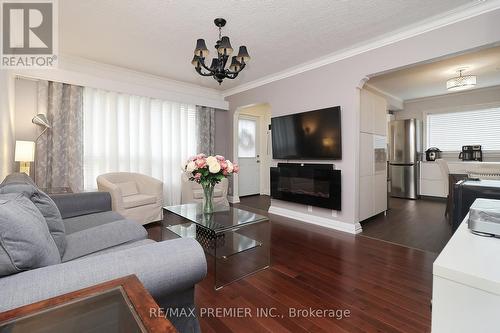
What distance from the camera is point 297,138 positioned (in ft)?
13.1

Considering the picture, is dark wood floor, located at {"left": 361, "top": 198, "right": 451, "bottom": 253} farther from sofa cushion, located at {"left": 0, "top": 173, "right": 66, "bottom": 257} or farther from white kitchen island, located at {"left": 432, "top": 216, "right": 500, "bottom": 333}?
sofa cushion, located at {"left": 0, "top": 173, "right": 66, "bottom": 257}

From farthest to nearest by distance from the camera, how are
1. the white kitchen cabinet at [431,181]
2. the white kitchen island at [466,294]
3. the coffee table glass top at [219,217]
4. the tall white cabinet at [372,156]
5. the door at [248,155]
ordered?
1. the door at [248,155]
2. the white kitchen cabinet at [431,181]
3. the tall white cabinet at [372,156]
4. the coffee table glass top at [219,217]
5. the white kitchen island at [466,294]

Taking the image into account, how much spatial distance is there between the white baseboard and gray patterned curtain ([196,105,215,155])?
192cm

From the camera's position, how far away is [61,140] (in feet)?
11.4

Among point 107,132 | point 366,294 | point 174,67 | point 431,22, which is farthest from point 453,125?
point 107,132

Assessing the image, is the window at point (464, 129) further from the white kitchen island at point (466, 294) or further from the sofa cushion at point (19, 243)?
the sofa cushion at point (19, 243)

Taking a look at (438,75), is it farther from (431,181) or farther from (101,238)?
(101,238)

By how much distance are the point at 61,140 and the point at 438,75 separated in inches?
250

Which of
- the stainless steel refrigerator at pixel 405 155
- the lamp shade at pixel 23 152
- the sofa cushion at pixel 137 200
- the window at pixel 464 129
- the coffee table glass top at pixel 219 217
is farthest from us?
the stainless steel refrigerator at pixel 405 155

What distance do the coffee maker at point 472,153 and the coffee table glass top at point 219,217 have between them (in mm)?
5361

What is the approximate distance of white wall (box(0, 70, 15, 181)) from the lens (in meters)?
2.43

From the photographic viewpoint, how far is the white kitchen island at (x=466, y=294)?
21.0 inches

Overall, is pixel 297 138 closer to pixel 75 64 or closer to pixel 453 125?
pixel 75 64

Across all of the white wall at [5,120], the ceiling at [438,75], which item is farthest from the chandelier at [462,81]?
the white wall at [5,120]
